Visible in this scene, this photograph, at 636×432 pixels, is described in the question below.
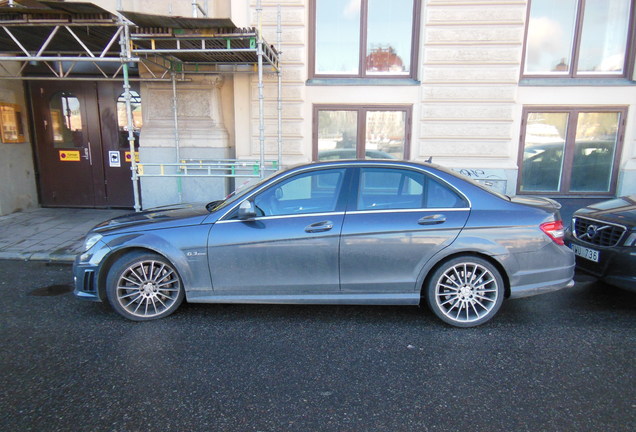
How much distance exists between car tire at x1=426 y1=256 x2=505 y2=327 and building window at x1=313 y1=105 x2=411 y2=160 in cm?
506

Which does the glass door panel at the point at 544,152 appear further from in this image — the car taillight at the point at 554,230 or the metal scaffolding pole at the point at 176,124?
the metal scaffolding pole at the point at 176,124

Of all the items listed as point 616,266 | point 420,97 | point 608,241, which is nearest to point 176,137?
point 420,97

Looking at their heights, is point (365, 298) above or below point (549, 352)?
above

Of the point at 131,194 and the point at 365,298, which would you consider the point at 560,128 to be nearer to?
the point at 365,298

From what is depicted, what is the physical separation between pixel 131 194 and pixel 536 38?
9.32 m

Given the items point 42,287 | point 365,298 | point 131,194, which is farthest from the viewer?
point 131,194

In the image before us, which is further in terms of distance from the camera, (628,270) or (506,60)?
(506,60)

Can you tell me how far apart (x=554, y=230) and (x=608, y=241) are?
1041mm

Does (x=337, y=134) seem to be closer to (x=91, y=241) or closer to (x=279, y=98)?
(x=279, y=98)

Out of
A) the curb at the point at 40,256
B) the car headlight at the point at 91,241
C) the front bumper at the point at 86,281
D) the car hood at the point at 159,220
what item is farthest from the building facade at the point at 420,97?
the front bumper at the point at 86,281

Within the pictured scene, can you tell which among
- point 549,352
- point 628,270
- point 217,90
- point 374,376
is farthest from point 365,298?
point 217,90

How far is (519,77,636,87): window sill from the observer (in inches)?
316

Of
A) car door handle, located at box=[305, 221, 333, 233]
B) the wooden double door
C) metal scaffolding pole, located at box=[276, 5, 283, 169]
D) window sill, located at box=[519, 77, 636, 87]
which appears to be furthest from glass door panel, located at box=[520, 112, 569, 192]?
the wooden double door

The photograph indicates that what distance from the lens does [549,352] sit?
3348mm
